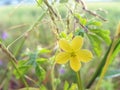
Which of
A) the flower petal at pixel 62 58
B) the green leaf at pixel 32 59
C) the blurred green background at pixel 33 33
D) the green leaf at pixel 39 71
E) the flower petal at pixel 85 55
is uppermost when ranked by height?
the flower petal at pixel 62 58

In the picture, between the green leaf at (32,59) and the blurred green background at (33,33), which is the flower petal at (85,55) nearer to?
the green leaf at (32,59)

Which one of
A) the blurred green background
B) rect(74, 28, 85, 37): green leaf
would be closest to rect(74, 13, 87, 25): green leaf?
rect(74, 28, 85, 37): green leaf

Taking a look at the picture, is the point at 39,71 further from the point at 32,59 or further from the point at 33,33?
the point at 33,33

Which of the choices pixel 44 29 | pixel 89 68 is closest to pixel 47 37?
pixel 44 29

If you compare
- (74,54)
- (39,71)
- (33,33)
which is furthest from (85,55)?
(33,33)

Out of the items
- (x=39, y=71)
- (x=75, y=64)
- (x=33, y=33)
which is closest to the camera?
Answer: (x=75, y=64)

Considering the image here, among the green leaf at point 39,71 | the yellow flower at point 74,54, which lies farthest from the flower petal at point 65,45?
the green leaf at point 39,71

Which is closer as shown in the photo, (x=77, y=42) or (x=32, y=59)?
(x=77, y=42)
